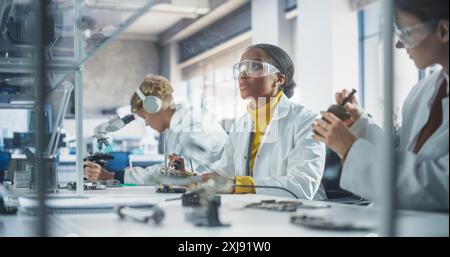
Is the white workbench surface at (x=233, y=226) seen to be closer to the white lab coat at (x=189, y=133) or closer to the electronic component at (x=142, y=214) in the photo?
the electronic component at (x=142, y=214)

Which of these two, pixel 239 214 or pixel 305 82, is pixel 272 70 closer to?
pixel 239 214

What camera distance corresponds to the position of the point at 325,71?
20.3 ft

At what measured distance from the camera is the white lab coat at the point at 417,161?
1223 mm

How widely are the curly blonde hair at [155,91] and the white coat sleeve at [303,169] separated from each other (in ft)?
3.37

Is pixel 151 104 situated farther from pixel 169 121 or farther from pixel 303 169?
pixel 303 169

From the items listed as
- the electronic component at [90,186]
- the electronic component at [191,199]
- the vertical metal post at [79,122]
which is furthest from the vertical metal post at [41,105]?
the electronic component at [90,186]

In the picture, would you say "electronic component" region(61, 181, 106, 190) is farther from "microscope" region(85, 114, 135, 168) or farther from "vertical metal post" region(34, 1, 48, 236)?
"vertical metal post" region(34, 1, 48, 236)

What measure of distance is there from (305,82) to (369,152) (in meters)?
5.25

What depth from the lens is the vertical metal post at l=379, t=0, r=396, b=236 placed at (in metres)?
0.83

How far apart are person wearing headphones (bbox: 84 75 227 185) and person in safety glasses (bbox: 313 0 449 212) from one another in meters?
1.38

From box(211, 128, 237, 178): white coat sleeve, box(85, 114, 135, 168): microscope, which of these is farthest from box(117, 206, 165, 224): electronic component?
box(211, 128, 237, 178): white coat sleeve

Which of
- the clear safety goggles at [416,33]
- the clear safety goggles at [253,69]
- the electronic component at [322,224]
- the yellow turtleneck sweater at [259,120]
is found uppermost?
the clear safety goggles at [253,69]

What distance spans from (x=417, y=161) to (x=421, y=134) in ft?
1.04
